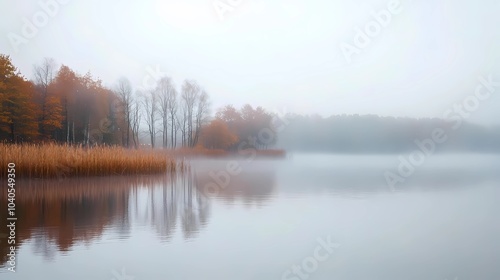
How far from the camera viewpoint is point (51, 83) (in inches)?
1121

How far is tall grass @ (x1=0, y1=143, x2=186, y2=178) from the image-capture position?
1305 centimetres

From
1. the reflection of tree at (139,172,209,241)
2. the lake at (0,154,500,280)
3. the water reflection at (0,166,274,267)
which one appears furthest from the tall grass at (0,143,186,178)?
the reflection of tree at (139,172,209,241)

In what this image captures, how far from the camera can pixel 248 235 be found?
696cm

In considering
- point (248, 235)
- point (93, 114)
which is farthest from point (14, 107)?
point (248, 235)

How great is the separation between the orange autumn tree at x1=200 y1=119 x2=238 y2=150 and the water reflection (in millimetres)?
21828

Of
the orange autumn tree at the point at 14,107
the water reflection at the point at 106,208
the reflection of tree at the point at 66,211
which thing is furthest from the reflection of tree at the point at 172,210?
the orange autumn tree at the point at 14,107

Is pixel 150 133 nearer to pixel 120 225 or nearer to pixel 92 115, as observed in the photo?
pixel 92 115

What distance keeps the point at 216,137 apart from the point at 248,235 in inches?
1195

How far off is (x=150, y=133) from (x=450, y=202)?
31.1 meters

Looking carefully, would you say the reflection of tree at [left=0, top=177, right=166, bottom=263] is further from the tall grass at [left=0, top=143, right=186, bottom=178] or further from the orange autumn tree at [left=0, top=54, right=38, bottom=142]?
the orange autumn tree at [left=0, top=54, right=38, bottom=142]

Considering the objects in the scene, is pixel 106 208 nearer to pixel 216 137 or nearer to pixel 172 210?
pixel 172 210

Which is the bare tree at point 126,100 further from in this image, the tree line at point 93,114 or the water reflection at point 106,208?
the water reflection at point 106,208

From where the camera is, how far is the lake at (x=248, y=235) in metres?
5.16

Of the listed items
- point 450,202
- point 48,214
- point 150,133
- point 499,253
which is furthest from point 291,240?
point 150,133
